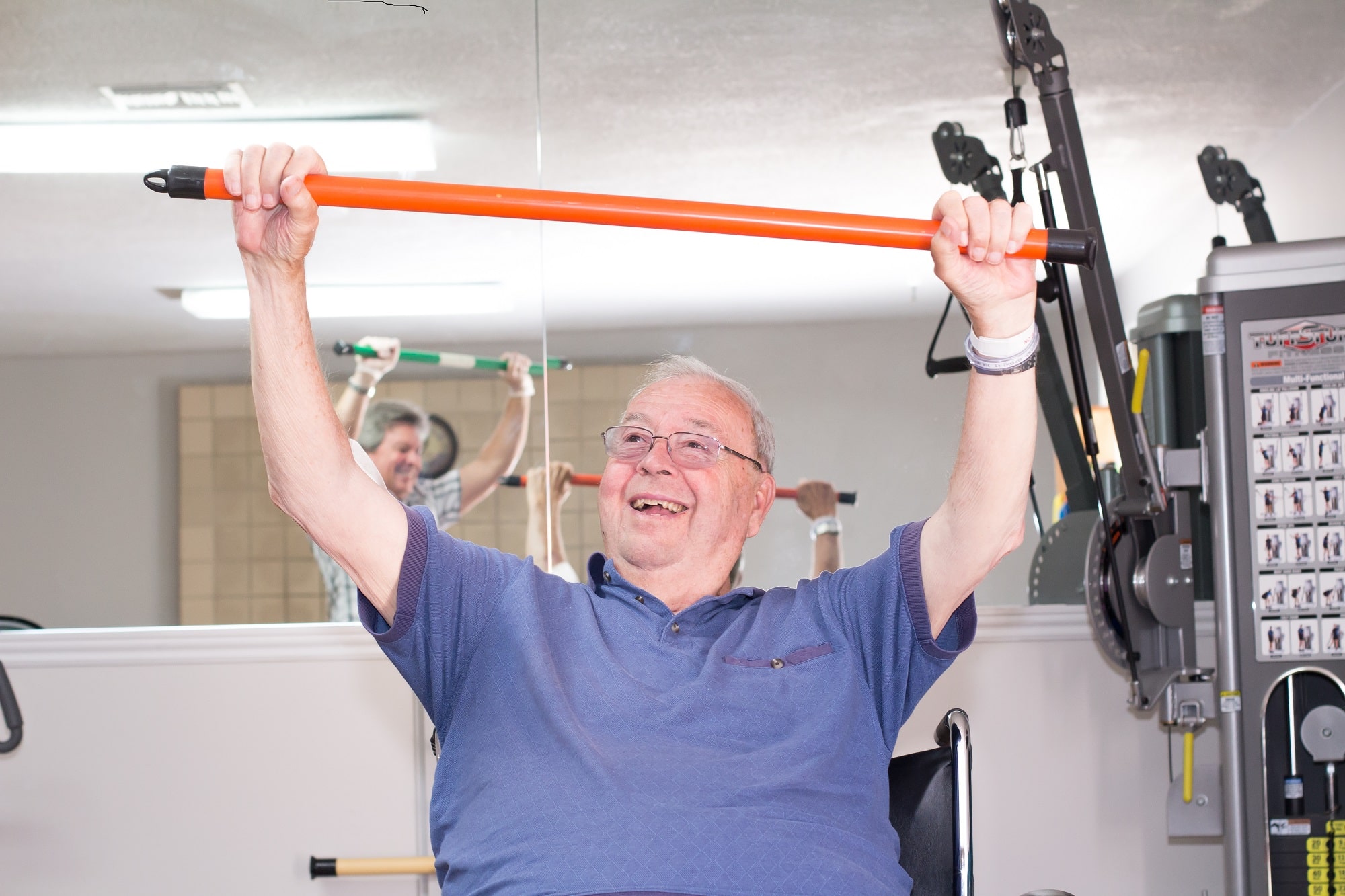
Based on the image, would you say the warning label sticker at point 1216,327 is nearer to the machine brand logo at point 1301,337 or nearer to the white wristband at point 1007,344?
the machine brand logo at point 1301,337

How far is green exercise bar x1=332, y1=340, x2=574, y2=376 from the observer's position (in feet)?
10.2

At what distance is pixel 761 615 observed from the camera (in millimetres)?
1667

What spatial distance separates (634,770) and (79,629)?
2.12m

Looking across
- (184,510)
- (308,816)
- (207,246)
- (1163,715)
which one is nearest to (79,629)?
(184,510)

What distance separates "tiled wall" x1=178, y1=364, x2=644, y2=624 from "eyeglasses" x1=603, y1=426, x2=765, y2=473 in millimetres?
1244

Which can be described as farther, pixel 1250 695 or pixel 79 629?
pixel 79 629

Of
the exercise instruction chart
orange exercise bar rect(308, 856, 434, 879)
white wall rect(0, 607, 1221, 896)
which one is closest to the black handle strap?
white wall rect(0, 607, 1221, 896)

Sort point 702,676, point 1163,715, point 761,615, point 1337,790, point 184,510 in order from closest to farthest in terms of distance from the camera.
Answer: point 702,676 → point 761,615 → point 1337,790 → point 1163,715 → point 184,510

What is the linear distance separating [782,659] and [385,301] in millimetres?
1912

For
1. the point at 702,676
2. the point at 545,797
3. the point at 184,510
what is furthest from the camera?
the point at 184,510

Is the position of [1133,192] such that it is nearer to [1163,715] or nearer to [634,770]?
[1163,715]

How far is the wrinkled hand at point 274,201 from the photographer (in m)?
1.27

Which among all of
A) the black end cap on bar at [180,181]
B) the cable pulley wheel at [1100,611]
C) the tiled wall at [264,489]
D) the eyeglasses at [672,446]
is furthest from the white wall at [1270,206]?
the black end cap on bar at [180,181]

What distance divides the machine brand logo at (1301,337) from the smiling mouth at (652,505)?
4.58 ft
